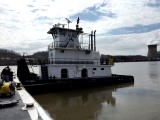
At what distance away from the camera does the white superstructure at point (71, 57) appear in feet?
73.0

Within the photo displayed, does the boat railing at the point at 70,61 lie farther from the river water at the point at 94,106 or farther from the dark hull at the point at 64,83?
the river water at the point at 94,106

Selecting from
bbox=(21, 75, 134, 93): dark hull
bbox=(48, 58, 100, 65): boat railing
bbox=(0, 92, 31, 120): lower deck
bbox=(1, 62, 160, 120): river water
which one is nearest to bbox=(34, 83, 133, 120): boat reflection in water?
bbox=(1, 62, 160, 120): river water

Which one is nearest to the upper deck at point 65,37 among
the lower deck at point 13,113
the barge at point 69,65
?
the barge at point 69,65

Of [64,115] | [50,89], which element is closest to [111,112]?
[64,115]

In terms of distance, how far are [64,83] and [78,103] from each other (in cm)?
461

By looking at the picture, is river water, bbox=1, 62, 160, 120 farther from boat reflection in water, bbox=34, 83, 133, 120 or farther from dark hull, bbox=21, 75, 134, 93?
dark hull, bbox=21, 75, 134, 93

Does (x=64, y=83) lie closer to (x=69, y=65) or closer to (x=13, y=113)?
(x=69, y=65)

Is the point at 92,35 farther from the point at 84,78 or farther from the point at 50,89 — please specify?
the point at 50,89

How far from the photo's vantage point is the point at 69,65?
22.5m

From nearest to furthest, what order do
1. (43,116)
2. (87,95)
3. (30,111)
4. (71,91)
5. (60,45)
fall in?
1. (43,116)
2. (30,111)
3. (87,95)
4. (71,91)
5. (60,45)

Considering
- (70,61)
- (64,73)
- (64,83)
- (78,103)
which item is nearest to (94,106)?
(78,103)

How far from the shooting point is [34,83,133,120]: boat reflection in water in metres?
13.1

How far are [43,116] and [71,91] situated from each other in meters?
14.5

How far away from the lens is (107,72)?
2527 cm
